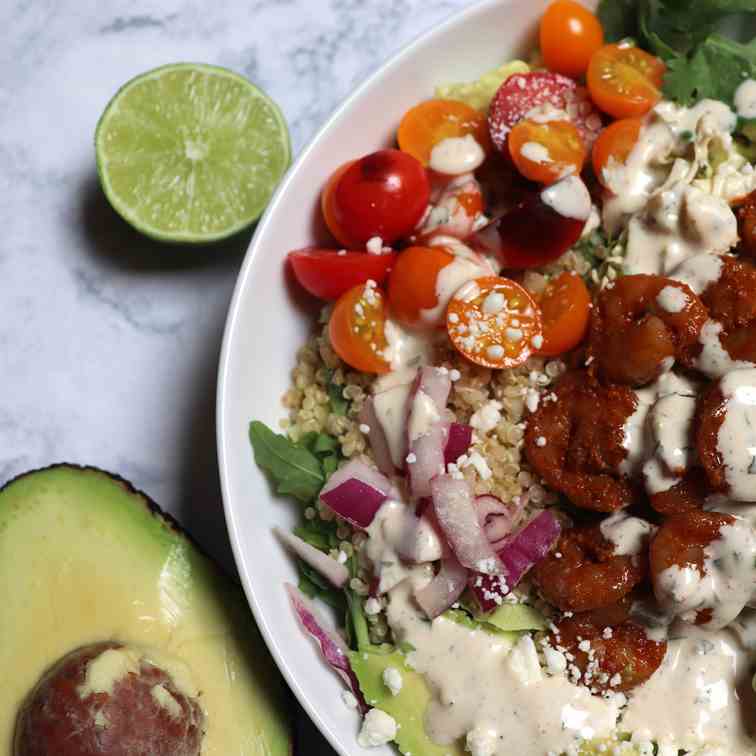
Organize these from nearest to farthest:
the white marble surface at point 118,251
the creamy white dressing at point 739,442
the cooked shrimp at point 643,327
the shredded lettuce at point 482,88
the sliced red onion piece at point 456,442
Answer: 1. the creamy white dressing at point 739,442
2. the cooked shrimp at point 643,327
3. the sliced red onion piece at point 456,442
4. the shredded lettuce at point 482,88
5. the white marble surface at point 118,251

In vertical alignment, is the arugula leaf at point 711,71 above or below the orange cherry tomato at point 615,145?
above

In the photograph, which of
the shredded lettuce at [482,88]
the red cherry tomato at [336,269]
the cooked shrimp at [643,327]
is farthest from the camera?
the shredded lettuce at [482,88]

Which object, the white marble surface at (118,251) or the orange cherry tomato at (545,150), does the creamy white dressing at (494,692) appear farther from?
the orange cherry tomato at (545,150)

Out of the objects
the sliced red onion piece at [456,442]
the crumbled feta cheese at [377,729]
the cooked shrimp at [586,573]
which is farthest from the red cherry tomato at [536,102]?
the crumbled feta cheese at [377,729]

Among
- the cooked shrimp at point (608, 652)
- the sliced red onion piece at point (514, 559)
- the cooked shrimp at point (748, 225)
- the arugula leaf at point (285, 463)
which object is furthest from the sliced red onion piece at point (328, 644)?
the cooked shrimp at point (748, 225)

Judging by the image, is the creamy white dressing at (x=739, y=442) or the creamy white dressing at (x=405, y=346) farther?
the creamy white dressing at (x=405, y=346)

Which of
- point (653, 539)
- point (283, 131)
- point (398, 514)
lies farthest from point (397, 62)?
point (653, 539)

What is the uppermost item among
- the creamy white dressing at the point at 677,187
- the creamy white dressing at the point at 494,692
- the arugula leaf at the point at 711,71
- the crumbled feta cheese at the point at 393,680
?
the arugula leaf at the point at 711,71

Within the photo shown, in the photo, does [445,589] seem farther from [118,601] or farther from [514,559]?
[118,601]
